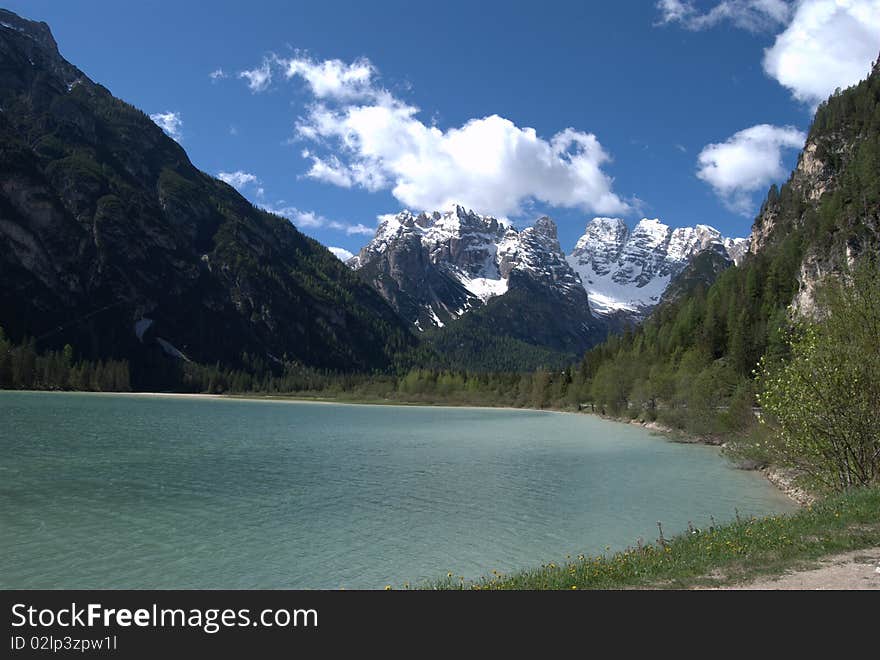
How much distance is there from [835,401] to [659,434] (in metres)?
77.7

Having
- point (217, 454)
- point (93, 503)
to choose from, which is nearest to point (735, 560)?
point (93, 503)

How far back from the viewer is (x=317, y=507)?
3566 cm

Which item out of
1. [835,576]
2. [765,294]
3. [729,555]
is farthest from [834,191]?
[835,576]

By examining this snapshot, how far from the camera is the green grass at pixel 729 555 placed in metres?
16.1

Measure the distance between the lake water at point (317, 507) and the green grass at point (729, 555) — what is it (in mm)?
6394

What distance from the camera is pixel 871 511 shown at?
21.0 m

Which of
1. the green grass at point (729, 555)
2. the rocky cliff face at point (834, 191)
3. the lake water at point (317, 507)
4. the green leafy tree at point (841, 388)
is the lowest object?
the lake water at point (317, 507)

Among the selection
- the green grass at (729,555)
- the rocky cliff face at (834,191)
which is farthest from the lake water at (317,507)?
the rocky cliff face at (834,191)

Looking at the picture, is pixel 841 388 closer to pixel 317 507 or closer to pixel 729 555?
pixel 729 555

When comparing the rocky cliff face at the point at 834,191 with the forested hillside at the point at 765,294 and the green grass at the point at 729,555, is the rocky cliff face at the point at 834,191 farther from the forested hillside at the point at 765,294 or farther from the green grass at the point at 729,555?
the green grass at the point at 729,555

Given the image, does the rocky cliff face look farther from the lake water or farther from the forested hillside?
the lake water

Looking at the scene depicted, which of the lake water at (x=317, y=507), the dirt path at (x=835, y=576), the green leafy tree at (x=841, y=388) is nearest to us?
the dirt path at (x=835, y=576)

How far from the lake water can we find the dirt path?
11.7 m

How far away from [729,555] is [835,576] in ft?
11.0
